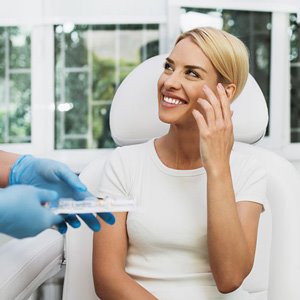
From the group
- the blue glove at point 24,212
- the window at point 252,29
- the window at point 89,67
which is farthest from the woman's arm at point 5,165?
the window at point 252,29

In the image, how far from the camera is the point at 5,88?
2.68m

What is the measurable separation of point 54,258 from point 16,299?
305mm

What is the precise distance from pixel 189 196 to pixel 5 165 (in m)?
0.49

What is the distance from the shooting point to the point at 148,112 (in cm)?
159

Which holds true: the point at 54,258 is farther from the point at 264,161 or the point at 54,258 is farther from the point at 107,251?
the point at 264,161

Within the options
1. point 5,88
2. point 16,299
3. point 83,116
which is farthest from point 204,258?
point 5,88

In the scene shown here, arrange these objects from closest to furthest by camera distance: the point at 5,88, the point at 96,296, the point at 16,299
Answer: the point at 16,299 → the point at 96,296 → the point at 5,88

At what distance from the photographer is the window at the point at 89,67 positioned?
2.63 m

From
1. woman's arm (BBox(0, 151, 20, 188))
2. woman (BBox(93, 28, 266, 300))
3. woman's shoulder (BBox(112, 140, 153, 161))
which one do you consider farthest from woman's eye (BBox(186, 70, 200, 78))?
woman's arm (BBox(0, 151, 20, 188))

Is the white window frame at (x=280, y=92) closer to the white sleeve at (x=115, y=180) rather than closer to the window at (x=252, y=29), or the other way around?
the window at (x=252, y=29)

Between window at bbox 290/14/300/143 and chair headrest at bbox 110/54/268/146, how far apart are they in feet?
4.02

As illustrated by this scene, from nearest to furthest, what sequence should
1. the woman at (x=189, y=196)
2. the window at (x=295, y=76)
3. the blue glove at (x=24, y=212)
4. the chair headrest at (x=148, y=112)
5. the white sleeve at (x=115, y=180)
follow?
1. the blue glove at (x=24, y=212)
2. the woman at (x=189, y=196)
3. the white sleeve at (x=115, y=180)
4. the chair headrest at (x=148, y=112)
5. the window at (x=295, y=76)

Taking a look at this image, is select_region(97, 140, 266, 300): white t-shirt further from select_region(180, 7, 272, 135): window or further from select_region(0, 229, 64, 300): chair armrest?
select_region(180, 7, 272, 135): window

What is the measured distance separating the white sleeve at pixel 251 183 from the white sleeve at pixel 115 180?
0.29m
